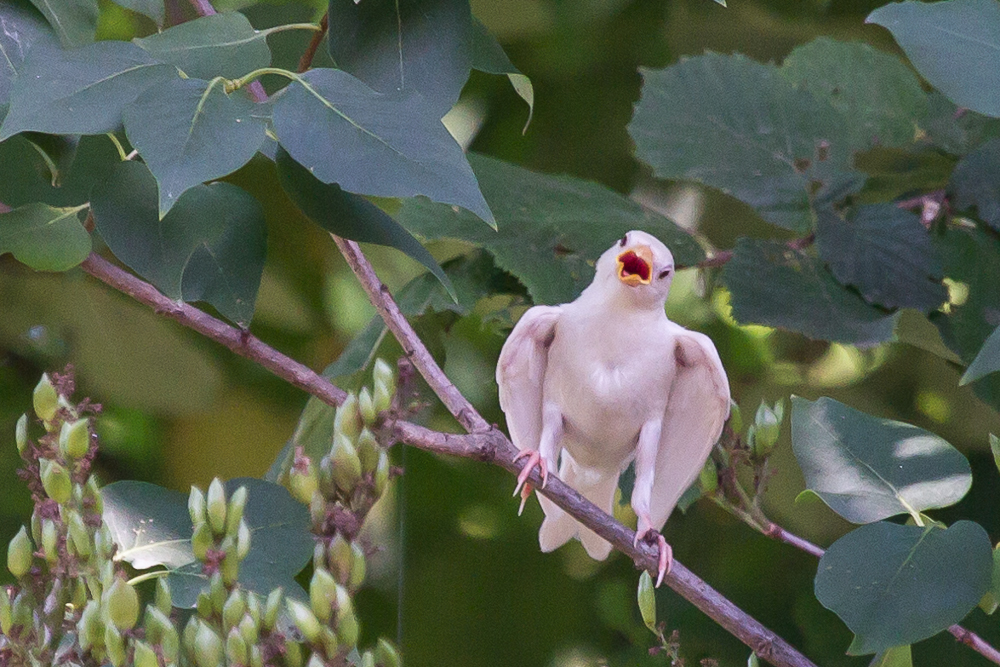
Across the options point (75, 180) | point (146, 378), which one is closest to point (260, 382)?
point (146, 378)

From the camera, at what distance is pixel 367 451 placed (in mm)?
491

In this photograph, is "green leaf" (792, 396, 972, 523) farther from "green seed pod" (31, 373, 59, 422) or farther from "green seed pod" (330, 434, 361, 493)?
"green seed pod" (31, 373, 59, 422)

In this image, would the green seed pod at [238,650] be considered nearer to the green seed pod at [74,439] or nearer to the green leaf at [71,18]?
the green seed pod at [74,439]

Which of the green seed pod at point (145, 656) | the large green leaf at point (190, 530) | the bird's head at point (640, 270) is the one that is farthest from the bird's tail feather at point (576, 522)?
the green seed pod at point (145, 656)

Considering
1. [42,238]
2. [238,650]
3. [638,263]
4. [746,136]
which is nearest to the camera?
[238,650]

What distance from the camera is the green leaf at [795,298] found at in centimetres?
100

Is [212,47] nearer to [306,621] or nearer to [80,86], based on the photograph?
[80,86]

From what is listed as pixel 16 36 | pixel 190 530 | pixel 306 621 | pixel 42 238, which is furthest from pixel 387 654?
pixel 16 36

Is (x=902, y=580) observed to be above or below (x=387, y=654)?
below

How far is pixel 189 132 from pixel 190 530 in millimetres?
274

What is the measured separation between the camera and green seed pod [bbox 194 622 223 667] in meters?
0.45

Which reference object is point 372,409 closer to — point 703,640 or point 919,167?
point 703,640

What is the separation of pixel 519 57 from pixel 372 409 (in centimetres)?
98

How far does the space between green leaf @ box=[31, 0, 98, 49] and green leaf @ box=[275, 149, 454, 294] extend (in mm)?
198
